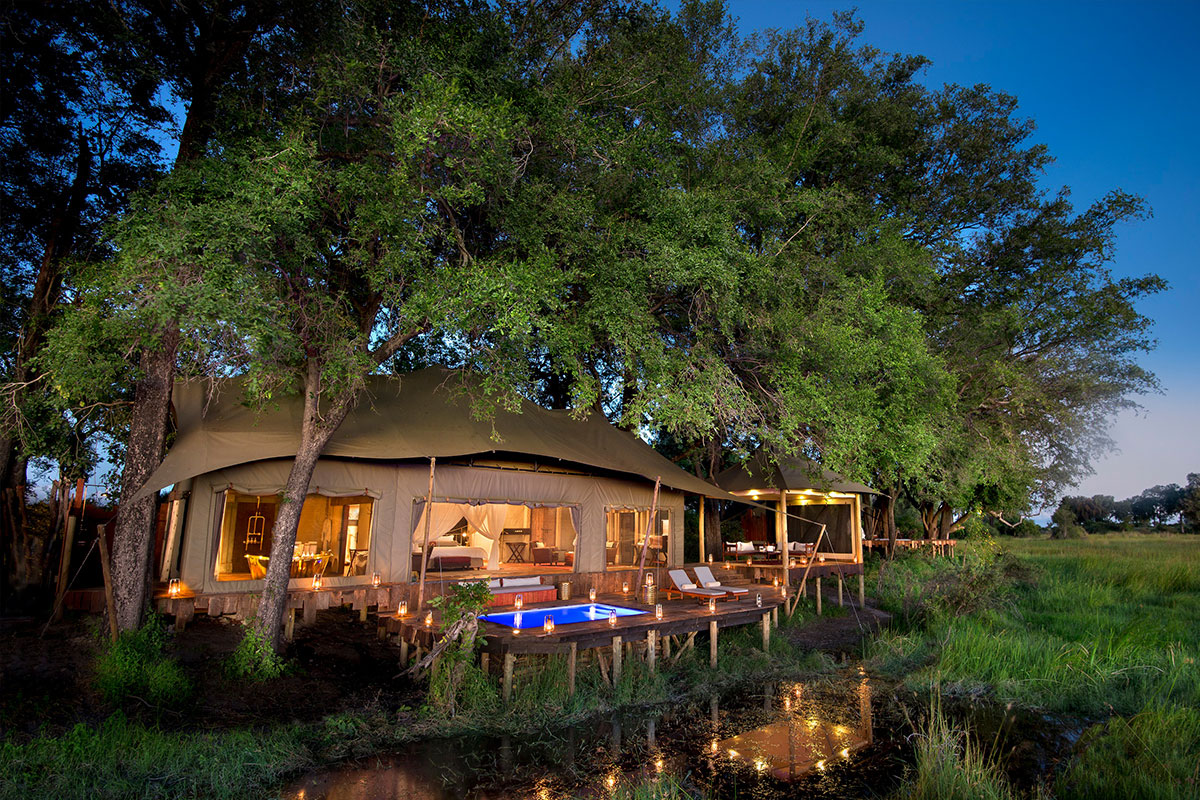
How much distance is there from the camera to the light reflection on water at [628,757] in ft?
17.0

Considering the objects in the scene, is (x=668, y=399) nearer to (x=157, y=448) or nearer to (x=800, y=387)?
(x=800, y=387)

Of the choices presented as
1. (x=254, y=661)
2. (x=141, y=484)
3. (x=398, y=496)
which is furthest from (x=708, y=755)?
(x=141, y=484)

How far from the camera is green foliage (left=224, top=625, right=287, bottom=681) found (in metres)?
7.12

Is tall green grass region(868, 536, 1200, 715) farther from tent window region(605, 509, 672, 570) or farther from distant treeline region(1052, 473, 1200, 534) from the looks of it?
distant treeline region(1052, 473, 1200, 534)

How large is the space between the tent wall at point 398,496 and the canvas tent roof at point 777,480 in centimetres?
220

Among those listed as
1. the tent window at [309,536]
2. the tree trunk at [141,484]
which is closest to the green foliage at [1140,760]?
the tent window at [309,536]

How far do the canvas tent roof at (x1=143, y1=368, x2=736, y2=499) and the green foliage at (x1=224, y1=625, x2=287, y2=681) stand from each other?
6.64 feet

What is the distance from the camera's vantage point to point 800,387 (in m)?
10.6

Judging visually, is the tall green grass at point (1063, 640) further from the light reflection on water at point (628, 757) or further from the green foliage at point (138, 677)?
the green foliage at point (138, 677)

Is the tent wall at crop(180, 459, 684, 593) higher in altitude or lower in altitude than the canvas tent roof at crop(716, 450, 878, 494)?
lower

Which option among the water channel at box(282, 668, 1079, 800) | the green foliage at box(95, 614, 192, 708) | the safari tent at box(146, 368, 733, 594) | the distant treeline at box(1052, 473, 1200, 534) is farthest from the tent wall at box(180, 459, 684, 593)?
the distant treeline at box(1052, 473, 1200, 534)

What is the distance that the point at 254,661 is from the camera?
285 inches

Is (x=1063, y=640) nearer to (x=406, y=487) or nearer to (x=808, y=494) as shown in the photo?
(x=808, y=494)

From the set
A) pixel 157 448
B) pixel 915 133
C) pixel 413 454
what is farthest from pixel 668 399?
pixel 915 133
